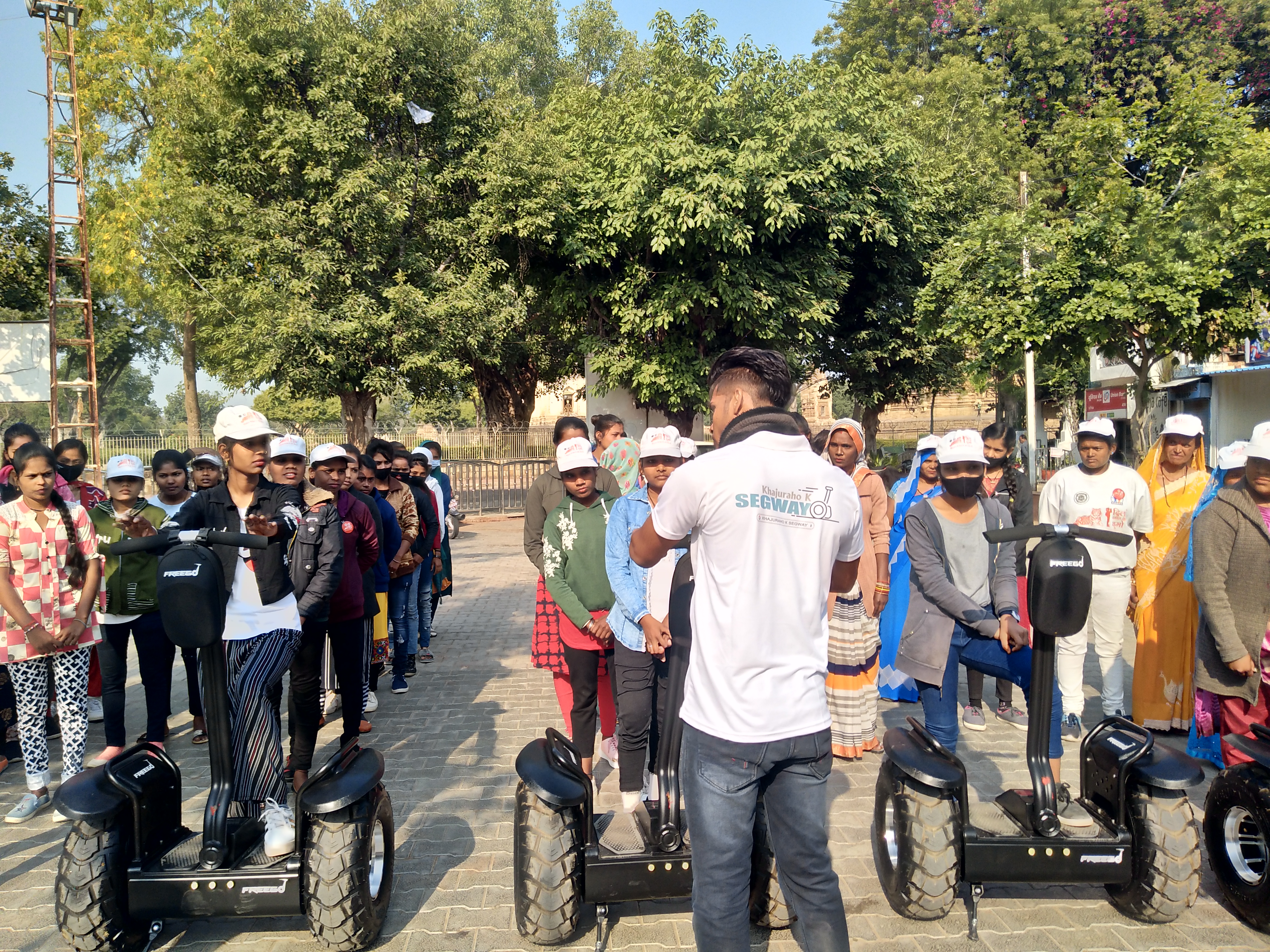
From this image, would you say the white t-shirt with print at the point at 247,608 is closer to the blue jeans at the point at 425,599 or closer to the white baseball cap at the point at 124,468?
the white baseball cap at the point at 124,468

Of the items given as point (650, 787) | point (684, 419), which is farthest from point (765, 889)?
point (684, 419)

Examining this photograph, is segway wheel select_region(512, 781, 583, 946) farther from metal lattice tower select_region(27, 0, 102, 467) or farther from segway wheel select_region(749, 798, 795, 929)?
metal lattice tower select_region(27, 0, 102, 467)

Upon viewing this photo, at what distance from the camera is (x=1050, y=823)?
333 cm

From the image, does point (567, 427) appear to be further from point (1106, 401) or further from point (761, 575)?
point (1106, 401)

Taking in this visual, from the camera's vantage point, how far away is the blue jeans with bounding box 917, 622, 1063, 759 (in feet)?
13.0

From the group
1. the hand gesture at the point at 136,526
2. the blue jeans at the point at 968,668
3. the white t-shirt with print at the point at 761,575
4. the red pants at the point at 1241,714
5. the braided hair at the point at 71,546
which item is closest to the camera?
the white t-shirt with print at the point at 761,575

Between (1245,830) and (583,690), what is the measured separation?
2957mm

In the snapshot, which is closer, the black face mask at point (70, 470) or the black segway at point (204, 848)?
the black segway at point (204, 848)

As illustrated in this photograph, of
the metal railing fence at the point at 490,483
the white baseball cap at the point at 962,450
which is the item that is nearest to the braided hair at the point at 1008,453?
the white baseball cap at the point at 962,450

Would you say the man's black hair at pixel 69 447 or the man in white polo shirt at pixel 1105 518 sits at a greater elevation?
the man's black hair at pixel 69 447

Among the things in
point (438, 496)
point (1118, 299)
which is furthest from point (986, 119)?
point (438, 496)

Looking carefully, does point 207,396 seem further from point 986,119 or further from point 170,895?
point 170,895

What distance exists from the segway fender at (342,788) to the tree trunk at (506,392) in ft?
71.5

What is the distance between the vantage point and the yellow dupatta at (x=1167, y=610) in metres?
5.61
